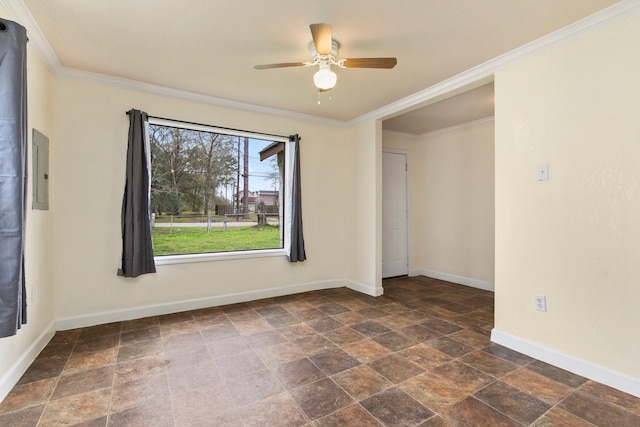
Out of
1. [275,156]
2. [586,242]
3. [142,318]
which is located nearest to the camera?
[586,242]

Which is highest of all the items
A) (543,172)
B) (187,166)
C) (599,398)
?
(187,166)

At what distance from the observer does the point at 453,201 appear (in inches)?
200

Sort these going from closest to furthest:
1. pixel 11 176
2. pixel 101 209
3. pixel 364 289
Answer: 1. pixel 11 176
2. pixel 101 209
3. pixel 364 289

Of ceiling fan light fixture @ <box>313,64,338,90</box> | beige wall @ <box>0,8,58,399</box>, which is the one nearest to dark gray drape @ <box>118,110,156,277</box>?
beige wall @ <box>0,8,58,399</box>

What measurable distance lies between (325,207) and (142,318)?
2671mm

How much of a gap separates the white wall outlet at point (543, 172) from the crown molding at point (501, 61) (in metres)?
0.93

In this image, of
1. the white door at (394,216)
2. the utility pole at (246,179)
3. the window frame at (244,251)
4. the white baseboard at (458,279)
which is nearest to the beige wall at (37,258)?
the window frame at (244,251)

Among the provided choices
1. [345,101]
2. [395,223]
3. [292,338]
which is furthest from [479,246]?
[292,338]

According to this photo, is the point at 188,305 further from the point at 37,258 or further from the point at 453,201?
the point at 453,201

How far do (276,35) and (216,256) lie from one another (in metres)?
2.56

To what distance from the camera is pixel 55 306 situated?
2.95 metres

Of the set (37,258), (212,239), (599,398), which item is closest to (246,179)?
(212,239)

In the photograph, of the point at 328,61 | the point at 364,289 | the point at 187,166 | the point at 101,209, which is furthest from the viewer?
the point at 364,289

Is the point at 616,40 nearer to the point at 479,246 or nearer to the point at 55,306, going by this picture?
the point at 479,246
